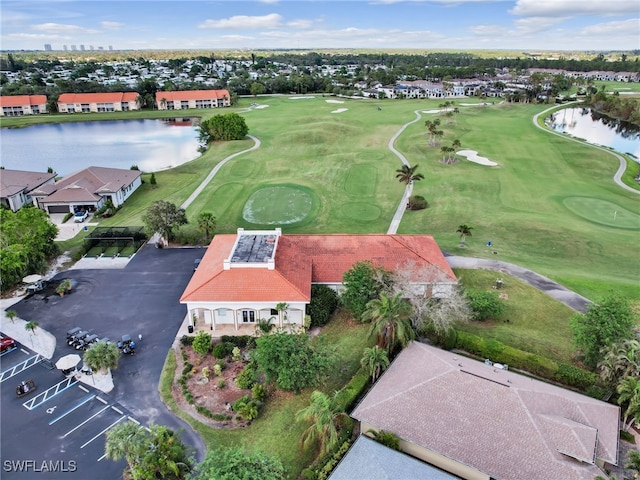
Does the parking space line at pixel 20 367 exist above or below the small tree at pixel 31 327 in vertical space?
below

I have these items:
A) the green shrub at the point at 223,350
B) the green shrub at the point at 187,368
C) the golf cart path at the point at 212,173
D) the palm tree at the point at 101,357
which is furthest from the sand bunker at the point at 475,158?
the palm tree at the point at 101,357

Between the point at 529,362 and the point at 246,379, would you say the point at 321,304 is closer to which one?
the point at 246,379

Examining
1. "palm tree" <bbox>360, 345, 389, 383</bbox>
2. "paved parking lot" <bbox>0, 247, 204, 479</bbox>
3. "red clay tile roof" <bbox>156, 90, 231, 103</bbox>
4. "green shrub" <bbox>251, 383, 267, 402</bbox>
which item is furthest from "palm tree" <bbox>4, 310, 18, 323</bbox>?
"red clay tile roof" <bbox>156, 90, 231, 103</bbox>

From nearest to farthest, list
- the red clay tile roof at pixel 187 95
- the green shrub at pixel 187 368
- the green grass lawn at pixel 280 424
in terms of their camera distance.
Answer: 1. the green grass lawn at pixel 280 424
2. the green shrub at pixel 187 368
3. the red clay tile roof at pixel 187 95

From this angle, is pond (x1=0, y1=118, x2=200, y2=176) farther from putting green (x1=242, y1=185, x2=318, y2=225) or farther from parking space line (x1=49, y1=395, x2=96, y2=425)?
parking space line (x1=49, y1=395, x2=96, y2=425)

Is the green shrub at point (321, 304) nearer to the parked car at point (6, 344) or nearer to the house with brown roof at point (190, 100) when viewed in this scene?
the parked car at point (6, 344)

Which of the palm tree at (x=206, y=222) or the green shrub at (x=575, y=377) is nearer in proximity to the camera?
the green shrub at (x=575, y=377)

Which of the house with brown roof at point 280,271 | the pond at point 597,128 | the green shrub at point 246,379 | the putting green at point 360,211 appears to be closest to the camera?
the green shrub at point 246,379
